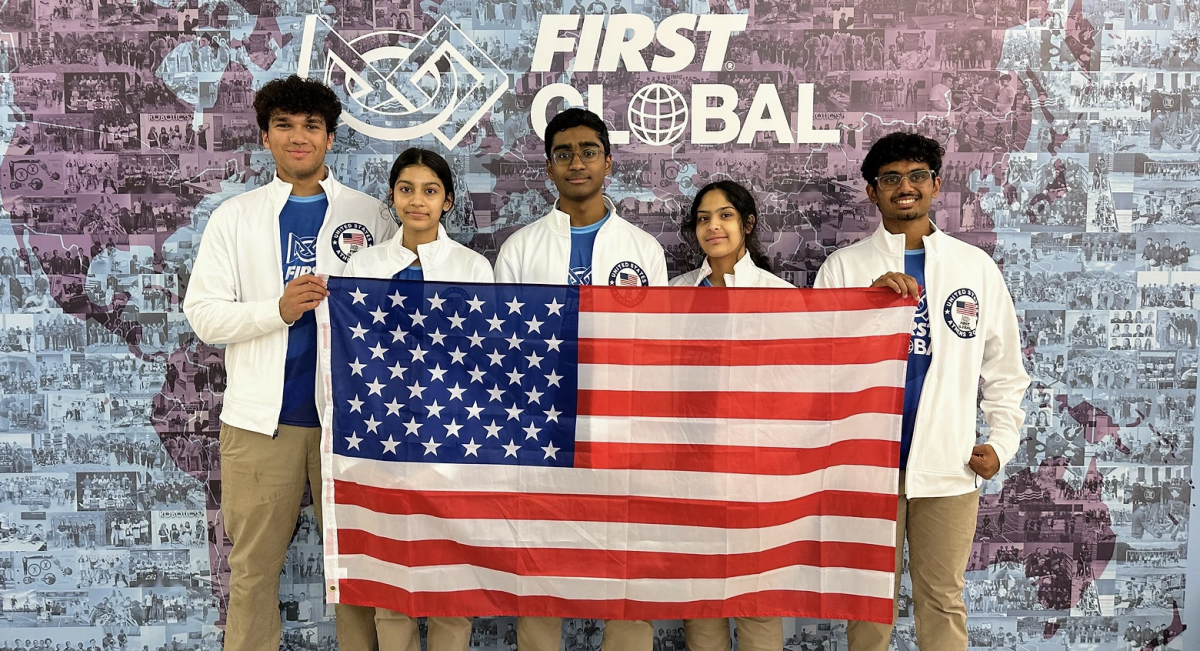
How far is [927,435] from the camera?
2.85m

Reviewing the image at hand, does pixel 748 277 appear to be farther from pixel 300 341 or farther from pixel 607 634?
pixel 300 341

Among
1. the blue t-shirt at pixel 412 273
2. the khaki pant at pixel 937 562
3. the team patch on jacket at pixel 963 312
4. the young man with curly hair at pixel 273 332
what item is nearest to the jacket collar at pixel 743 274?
the team patch on jacket at pixel 963 312

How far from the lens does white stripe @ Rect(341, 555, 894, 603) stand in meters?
2.78

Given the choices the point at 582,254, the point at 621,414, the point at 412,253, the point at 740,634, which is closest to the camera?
the point at 621,414

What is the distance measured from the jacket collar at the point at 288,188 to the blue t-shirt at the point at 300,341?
0.25 feet

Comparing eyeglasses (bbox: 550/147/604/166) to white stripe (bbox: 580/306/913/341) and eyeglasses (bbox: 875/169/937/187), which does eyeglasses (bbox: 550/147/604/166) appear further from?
eyeglasses (bbox: 875/169/937/187)

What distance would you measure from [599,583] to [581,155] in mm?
1658

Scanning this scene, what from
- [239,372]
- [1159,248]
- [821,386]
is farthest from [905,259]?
[239,372]

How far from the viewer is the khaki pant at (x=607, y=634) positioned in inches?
114

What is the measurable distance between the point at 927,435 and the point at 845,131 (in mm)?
1406

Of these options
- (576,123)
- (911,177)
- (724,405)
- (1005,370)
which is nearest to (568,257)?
(576,123)

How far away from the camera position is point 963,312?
2895 mm

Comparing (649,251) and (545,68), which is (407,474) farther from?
(545,68)

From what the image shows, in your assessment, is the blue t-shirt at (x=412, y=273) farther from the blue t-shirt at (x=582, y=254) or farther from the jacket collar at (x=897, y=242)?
the jacket collar at (x=897, y=242)
